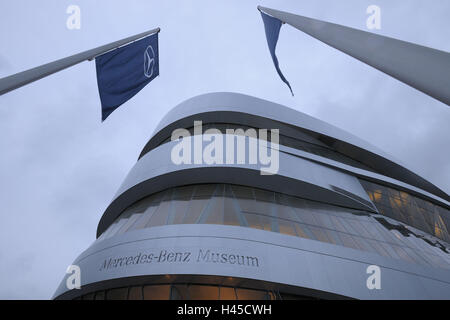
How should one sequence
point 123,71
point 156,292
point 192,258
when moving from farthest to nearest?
point 156,292 < point 192,258 < point 123,71

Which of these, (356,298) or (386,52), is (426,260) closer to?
(356,298)

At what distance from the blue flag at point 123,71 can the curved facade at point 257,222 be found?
5110 millimetres

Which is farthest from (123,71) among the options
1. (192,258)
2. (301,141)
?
(301,141)

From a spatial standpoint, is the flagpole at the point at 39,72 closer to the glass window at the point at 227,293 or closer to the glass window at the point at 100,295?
the glass window at the point at 227,293

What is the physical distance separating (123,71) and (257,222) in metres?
7.52

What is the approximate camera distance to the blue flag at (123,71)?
24.7ft

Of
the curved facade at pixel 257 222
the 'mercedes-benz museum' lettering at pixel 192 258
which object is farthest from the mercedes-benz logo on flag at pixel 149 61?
the 'mercedes-benz museum' lettering at pixel 192 258

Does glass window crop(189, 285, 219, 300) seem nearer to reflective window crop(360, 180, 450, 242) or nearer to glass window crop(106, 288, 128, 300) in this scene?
glass window crop(106, 288, 128, 300)

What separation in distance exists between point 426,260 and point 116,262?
13.1 metres

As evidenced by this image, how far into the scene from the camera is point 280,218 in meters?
12.8

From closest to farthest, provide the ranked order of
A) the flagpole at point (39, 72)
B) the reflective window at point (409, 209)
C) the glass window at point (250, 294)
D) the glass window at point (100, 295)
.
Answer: the flagpole at point (39, 72), the glass window at point (250, 294), the glass window at point (100, 295), the reflective window at point (409, 209)

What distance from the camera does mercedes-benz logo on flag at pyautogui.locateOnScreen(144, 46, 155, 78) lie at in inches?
346

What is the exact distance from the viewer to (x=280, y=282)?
374 inches

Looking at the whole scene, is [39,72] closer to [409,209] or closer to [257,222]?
[257,222]
